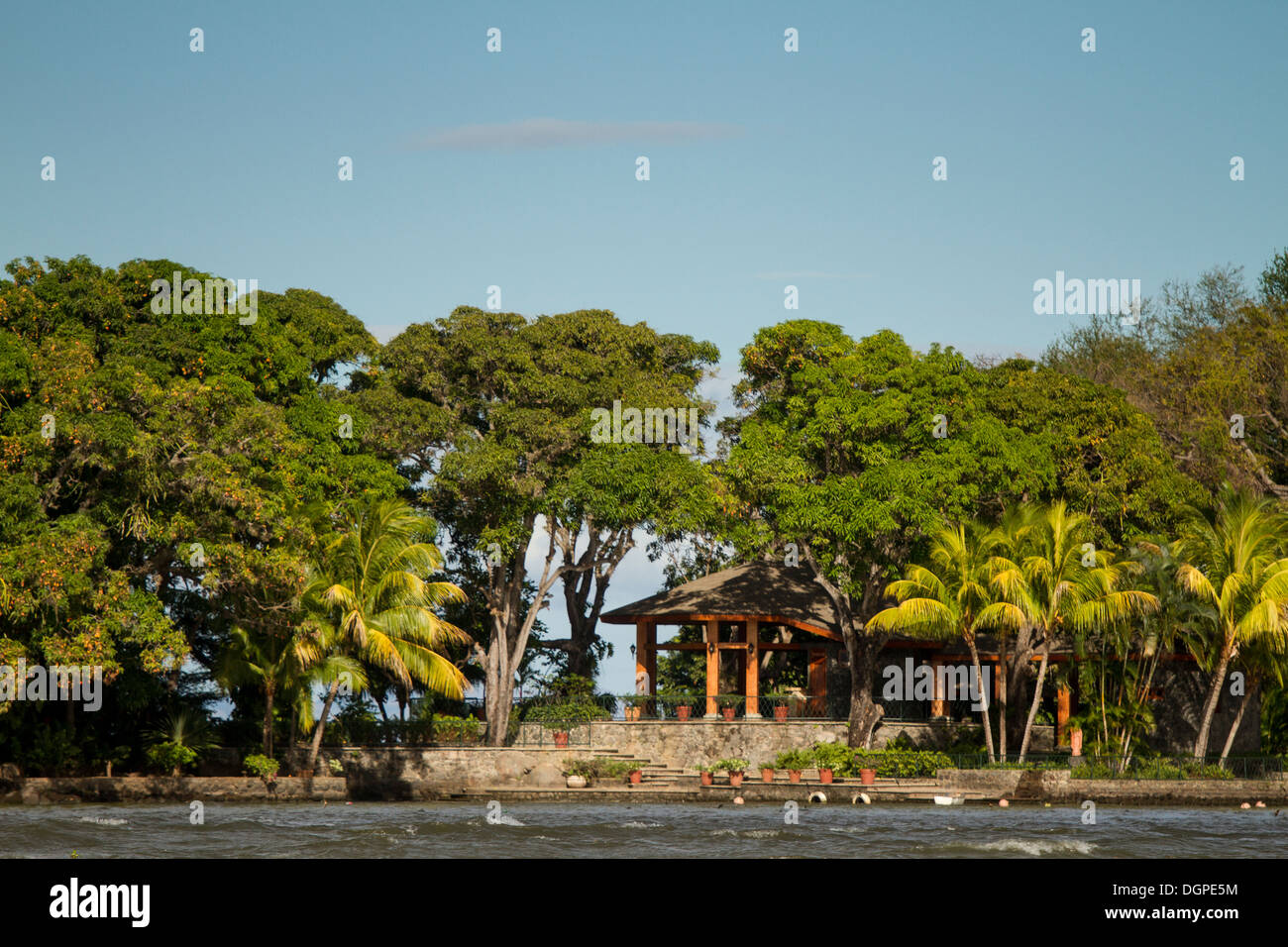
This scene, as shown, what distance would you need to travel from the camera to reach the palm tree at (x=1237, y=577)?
28.6m

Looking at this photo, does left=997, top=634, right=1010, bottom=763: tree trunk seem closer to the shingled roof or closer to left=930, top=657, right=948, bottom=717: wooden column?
left=930, top=657, right=948, bottom=717: wooden column

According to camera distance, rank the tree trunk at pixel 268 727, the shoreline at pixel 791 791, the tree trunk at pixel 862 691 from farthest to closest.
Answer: the tree trunk at pixel 862 691 < the tree trunk at pixel 268 727 < the shoreline at pixel 791 791

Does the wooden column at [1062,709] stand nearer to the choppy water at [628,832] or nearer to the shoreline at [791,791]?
the shoreline at [791,791]

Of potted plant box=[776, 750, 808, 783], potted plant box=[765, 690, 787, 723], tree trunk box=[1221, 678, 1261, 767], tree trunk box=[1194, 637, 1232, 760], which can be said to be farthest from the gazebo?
tree trunk box=[1221, 678, 1261, 767]

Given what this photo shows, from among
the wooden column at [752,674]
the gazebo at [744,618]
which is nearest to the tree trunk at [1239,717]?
the gazebo at [744,618]

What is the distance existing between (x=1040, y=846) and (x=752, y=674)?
15669 mm

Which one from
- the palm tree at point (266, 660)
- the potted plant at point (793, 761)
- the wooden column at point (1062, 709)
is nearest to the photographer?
the palm tree at point (266, 660)

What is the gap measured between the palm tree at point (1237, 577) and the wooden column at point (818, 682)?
9.72 metres

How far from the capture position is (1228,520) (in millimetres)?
29578

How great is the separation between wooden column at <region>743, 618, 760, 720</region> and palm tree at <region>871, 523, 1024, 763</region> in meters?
4.64

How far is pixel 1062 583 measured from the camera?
A: 95.8 ft

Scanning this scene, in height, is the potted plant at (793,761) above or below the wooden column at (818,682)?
below

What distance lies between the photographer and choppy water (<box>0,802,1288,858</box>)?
18.4 metres
